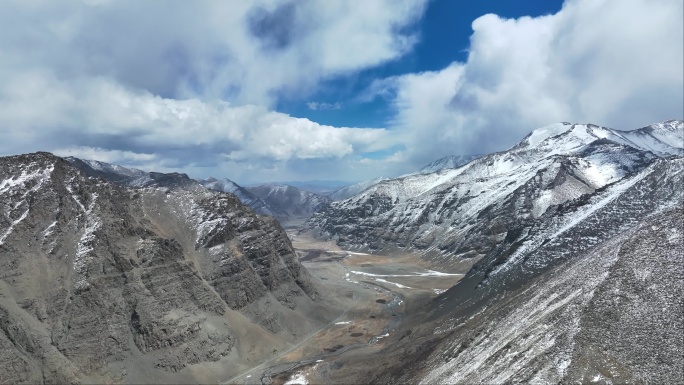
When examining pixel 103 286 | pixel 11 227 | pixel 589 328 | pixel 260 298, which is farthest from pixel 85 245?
pixel 589 328

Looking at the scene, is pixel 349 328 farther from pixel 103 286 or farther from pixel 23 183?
pixel 23 183

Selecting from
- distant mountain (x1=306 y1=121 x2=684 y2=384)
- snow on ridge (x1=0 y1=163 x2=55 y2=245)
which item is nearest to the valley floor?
distant mountain (x1=306 y1=121 x2=684 y2=384)

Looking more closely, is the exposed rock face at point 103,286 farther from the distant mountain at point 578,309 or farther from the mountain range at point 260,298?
the distant mountain at point 578,309

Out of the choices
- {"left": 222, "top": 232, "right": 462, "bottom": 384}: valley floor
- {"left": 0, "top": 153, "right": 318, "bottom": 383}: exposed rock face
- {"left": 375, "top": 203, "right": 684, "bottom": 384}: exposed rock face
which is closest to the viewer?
{"left": 375, "top": 203, "right": 684, "bottom": 384}: exposed rock face

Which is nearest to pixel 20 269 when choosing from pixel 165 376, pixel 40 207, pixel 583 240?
pixel 40 207

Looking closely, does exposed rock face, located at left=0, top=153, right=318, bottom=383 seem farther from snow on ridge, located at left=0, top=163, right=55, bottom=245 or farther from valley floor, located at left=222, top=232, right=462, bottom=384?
valley floor, located at left=222, top=232, right=462, bottom=384

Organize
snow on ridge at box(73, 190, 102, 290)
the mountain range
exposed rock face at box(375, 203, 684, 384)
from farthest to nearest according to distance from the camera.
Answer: snow on ridge at box(73, 190, 102, 290)
the mountain range
exposed rock face at box(375, 203, 684, 384)

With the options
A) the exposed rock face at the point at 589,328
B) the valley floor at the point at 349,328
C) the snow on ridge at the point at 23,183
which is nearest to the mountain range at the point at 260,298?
the exposed rock face at the point at 589,328

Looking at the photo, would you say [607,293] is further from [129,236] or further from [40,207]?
[40,207]
